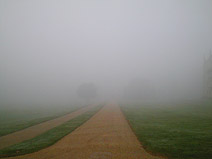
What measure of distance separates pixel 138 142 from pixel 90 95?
63.8 m

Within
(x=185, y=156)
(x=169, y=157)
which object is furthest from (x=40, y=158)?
(x=185, y=156)

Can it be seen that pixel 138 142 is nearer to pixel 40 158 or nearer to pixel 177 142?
pixel 177 142

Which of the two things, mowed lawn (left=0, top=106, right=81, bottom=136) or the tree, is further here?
the tree

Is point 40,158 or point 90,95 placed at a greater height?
point 90,95

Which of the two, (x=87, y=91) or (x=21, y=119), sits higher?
(x=87, y=91)

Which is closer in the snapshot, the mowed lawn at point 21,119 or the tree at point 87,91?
the mowed lawn at point 21,119

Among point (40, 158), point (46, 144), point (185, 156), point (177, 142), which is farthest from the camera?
point (46, 144)

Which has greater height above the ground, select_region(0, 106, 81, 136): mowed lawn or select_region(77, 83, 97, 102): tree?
select_region(77, 83, 97, 102): tree

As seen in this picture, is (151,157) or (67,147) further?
(67,147)

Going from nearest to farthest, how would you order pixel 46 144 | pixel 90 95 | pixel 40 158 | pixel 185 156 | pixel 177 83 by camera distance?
pixel 185 156
pixel 40 158
pixel 46 144
pixel 90 95
pixel 177 83

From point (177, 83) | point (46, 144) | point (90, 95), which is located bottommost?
point (46, 144)

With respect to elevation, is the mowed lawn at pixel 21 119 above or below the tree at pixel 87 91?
below

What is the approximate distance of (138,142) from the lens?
1035 cm

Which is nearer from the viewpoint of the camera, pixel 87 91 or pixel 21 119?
pixel 21 119
